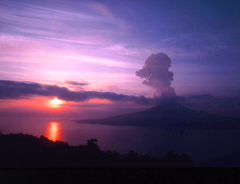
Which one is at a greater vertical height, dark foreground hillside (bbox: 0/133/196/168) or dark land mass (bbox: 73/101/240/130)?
dark land mass (bbox: 73/101/240/130)

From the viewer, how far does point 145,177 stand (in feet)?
9.73

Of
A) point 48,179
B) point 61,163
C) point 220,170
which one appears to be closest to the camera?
point 48,179

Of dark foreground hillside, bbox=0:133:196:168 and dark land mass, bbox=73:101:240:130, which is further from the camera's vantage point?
dark land mass, bbox=73:101:240:130

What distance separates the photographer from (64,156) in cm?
459

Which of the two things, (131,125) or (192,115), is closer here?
(131,125)

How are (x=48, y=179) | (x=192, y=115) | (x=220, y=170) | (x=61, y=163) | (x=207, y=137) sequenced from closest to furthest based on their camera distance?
(x=48, y=179)
(x=220, y=170)
(x=61, y=163)
(x=207, y=137)
(x=192, y=115)

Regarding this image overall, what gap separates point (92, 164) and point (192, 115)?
4.55m

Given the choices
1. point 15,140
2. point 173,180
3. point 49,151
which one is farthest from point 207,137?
point 15,140

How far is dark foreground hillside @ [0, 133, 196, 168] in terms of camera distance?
4.43m

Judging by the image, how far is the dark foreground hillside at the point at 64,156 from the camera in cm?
443

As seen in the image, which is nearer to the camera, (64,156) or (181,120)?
(64,156)

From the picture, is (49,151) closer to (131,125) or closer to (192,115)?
(131,125)

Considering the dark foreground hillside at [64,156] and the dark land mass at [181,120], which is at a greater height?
the dark land mass at [181,120]

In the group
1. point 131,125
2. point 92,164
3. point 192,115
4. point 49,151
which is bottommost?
point 92,164
